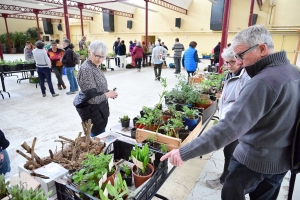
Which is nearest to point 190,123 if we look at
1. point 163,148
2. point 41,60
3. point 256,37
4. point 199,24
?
point 163,148

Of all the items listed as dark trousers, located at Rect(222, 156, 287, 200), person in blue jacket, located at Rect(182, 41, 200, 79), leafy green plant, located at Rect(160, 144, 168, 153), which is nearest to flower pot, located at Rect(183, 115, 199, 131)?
leafy green plant, located at Rect(160, 144, 168, 153)

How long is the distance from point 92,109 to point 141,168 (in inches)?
38.5

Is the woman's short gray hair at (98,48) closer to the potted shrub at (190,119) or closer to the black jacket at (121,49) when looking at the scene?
the potted shrub at (190,119)

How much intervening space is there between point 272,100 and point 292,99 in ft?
0.47

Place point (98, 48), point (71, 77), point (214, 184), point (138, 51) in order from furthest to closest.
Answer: point (138, 51)
point (71, 77)
point (214, 184)
point (98, 48)

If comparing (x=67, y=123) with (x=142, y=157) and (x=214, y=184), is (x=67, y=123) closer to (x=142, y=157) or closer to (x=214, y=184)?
(x=214, y=184)

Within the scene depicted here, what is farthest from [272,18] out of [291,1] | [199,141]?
[199,141]

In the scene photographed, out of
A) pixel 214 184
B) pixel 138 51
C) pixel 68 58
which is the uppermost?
pixel 138 51

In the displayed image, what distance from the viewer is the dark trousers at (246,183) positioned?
3.64ft

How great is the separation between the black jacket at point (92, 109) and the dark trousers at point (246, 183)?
4.30ft

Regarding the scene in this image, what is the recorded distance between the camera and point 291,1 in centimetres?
1136

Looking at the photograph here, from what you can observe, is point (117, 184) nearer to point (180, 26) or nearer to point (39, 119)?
point (39, 119)

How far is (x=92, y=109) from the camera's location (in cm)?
194

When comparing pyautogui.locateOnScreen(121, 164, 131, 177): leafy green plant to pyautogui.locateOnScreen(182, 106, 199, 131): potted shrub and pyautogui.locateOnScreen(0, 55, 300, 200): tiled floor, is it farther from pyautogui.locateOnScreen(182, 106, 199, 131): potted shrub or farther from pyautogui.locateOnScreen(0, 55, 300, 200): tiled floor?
pyautogui.locateOnScreen(0, 55, 300, 200): tiled floor
